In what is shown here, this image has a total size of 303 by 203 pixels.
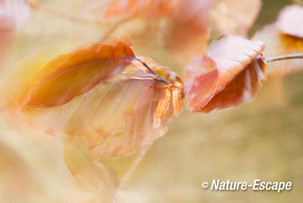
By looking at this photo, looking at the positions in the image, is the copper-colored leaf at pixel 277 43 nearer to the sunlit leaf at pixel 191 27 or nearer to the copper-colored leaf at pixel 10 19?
the sunlit leaf at pixel 191 27

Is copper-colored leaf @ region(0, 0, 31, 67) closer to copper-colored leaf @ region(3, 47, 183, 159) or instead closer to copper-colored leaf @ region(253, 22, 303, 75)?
copper-colored leaf @ region(3, 47, 183, 159)

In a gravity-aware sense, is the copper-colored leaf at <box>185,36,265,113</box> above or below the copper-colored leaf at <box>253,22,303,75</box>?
below

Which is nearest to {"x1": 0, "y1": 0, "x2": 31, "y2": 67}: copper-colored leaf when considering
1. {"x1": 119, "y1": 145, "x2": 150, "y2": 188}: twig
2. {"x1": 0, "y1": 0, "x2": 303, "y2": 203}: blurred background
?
{"x1": 0, "y1": 0, "x2": 303, "y2": 203}: blurred background

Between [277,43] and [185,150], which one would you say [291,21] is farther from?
[185,150]

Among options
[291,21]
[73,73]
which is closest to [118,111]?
[73,73]

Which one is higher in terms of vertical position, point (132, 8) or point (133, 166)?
point (132, 8)

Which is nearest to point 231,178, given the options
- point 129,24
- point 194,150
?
point 194,150
